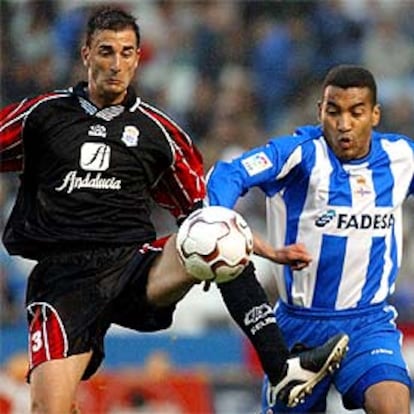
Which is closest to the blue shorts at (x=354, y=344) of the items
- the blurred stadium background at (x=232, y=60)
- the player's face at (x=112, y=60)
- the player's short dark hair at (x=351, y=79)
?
the player's short dark hair at (x=351, y=79)

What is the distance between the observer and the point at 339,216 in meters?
7.50

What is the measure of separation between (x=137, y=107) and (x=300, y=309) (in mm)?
1382

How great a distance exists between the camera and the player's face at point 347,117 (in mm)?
7391

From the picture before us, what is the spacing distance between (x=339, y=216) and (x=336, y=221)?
0.03 metres

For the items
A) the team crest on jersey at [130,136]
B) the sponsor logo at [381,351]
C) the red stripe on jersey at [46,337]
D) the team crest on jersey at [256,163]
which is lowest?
the sponsor logo at [381,351]

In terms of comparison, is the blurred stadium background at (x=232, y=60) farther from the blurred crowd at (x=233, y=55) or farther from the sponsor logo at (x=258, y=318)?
the sponsor logo at (x=258, y=318)

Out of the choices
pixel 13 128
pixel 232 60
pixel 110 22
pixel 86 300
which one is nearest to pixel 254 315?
pixel 86 300

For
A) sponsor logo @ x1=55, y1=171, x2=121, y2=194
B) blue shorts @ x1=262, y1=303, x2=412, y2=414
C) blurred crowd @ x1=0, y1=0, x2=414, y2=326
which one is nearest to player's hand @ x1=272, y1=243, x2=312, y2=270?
blue shorts @ x1=262, y1=303, x2=412, y2=414

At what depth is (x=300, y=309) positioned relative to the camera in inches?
298

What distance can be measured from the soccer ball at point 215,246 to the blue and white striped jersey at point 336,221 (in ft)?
3.01

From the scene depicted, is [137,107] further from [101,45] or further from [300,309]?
[300,309]

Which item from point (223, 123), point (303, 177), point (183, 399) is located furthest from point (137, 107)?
point (223, 123)

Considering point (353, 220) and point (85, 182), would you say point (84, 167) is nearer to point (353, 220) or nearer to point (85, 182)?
point (85, 182)

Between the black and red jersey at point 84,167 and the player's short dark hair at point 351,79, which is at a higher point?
the player's short dark hair at point 351,79
